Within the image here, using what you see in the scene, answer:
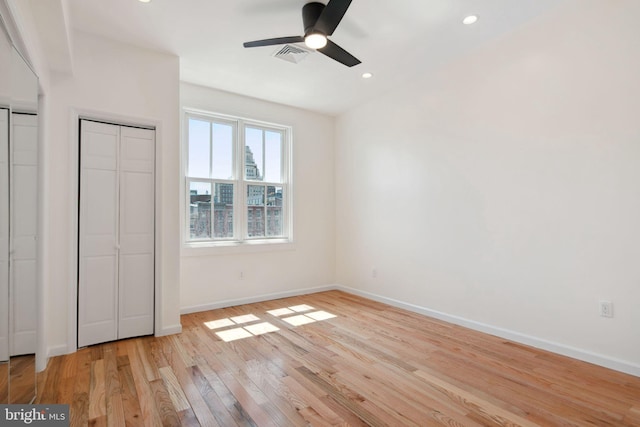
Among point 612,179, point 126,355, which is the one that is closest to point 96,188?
point 126,355

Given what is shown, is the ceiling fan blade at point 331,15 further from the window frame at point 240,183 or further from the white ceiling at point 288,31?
the window frame at point 240,183

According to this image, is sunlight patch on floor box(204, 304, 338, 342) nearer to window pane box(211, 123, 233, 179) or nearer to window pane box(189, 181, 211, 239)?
window pane box(189, 181, 211, 239)

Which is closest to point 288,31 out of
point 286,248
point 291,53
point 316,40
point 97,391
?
point 291,53

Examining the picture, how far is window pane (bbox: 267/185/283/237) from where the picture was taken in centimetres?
489

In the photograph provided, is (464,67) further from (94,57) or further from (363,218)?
(94,57)

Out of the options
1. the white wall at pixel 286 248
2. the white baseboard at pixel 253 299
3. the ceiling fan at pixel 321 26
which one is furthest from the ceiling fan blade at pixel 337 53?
the white baseboard at pixel 253 299

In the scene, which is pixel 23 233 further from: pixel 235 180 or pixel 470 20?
pixel 470 20

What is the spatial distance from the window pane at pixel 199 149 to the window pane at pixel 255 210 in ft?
2.26

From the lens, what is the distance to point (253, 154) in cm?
476

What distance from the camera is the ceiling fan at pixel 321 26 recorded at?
87.7 inches

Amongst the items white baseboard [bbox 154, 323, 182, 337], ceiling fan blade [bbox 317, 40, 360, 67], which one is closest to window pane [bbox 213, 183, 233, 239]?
white baseboard [bbox 154, 323, 182, 337]

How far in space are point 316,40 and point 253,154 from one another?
8.09 feet

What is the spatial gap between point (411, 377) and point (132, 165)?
10.5 ft

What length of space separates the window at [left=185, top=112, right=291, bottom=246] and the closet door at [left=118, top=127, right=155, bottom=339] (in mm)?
856
